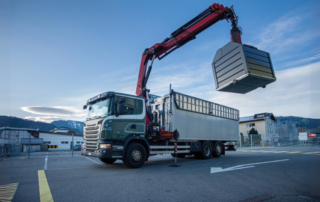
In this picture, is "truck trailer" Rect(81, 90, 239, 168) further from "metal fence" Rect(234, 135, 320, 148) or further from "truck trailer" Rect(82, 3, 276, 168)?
"metal fence" Rect(234, 135, 320, 148)

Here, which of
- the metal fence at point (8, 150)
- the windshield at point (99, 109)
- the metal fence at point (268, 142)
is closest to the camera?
the windshield at point (99, 109)

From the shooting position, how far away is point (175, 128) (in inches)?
394

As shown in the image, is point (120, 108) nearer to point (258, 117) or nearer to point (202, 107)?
point (202, 107)

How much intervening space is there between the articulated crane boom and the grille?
246 cm

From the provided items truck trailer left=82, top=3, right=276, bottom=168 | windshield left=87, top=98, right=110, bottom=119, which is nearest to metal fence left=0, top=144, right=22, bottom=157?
truck trailer left=82, top=3, right=276, bottom=168

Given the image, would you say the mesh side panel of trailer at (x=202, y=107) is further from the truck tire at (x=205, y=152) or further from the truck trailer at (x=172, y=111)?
the truck tire at (x=205, y=152)

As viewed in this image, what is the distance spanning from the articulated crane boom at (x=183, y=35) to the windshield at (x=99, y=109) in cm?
214

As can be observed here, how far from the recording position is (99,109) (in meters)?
8.34

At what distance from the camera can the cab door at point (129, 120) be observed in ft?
25.6

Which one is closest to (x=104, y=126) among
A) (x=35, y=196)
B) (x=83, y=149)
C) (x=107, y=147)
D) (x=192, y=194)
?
(x=107, y=147)

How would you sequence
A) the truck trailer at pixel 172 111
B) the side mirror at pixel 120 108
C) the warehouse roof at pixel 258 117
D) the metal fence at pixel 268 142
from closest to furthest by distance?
the side mirror at pixel 120 108, the truck trailer at pixel 172 111, the metal fence at pixel 268 142, the warehouse roof at pixel 258 117

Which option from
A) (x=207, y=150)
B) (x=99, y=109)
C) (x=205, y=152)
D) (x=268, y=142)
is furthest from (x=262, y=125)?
(x=99, y=109)

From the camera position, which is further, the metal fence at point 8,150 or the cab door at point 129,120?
the metal fence at point 8,150

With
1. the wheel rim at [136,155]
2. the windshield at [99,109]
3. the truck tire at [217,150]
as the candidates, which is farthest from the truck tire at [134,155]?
the truck tire at [217,150]
